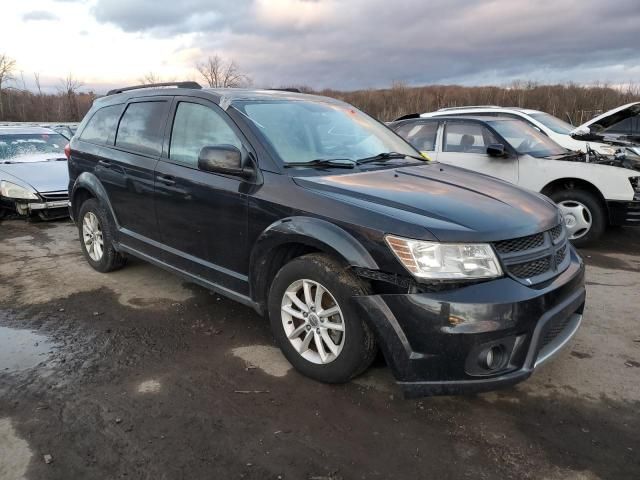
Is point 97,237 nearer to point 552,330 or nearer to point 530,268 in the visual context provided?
point 530,268

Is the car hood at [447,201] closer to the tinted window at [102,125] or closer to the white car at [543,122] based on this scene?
the tinted window at [102,125]

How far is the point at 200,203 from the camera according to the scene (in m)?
3.72

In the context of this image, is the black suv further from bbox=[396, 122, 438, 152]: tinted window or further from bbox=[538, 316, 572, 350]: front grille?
bbox=[396, 122, 438, 152]: tinted window

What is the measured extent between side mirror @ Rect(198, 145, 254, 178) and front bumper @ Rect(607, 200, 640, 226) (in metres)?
4.92

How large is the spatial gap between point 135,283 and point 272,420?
2816mm

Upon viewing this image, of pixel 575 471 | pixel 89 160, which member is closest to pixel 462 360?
pixel 575 471

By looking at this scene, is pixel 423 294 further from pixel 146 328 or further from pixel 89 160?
pixel 89 160

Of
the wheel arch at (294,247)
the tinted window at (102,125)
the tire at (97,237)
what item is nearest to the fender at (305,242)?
the wheel arch at (294,247)

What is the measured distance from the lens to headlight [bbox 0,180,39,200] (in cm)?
777

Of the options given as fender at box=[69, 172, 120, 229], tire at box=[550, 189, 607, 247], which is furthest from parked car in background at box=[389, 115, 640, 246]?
fender at box=[69, 172, 120, 229]

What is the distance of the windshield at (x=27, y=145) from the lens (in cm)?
881

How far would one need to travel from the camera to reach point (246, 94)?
12.9 ft

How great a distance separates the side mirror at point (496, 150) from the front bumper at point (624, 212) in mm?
1401

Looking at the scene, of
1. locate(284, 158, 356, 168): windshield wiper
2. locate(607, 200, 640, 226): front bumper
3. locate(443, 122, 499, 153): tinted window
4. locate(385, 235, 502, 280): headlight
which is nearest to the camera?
locate(385, 235, 502, 280): headlight
